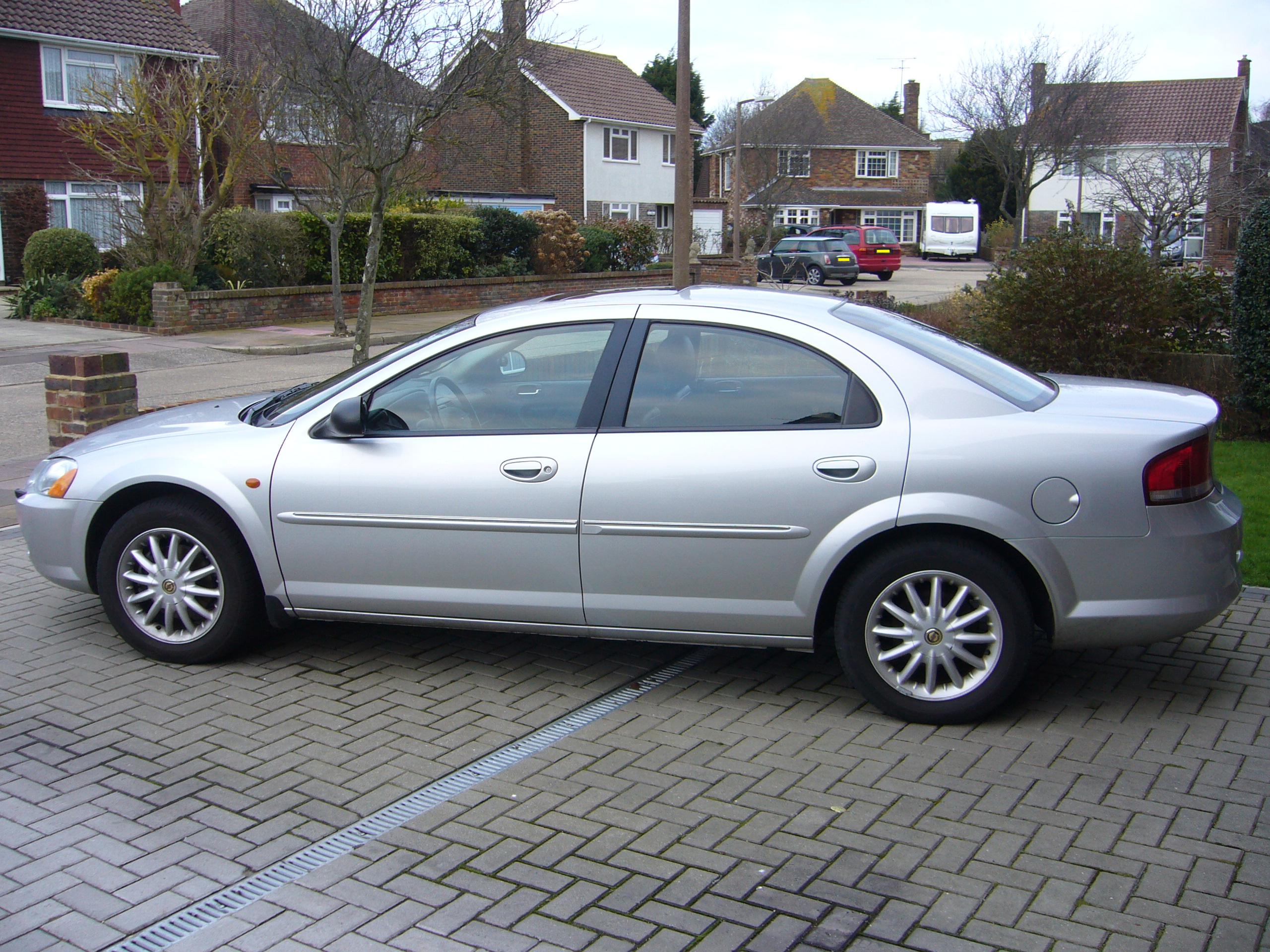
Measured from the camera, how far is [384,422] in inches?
198

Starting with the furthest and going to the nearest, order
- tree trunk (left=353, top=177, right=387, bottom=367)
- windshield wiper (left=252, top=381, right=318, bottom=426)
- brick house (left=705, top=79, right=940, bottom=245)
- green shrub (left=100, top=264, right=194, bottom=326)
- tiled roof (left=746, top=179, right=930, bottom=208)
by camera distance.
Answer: brick house (left=705, top=79, right=940, bottom=245)
tiled roof (left=746, top=179, right=930, bottom=208)
green shrub (left=100, top=264, right=194, bottom=326)
tree trunk (left=353, top=177, right=387, bottom=367)
windshield wiper (left=252, top=381, right=318, bottom=426)

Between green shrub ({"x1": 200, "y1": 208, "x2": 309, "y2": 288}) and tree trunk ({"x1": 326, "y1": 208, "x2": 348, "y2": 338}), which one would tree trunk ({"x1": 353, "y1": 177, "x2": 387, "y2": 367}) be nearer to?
tree trunk ({"x1": 326, "y1": 208, "x2": 348, "y2": 338})

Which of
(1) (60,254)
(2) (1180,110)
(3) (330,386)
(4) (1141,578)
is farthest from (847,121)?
(4) (1141,578)

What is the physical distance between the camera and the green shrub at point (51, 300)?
22.1 m

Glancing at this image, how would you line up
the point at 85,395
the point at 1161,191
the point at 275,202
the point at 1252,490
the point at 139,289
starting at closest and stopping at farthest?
the point at 1252,490
the point at 85,395
the point at 139,289
the point at 1161,191
the point at 275,202

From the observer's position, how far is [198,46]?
3117 centimetres

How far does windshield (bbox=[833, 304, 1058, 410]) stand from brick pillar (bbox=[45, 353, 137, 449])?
17.8ft

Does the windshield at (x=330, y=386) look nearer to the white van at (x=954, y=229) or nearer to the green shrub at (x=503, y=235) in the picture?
the green shrub at (x=503, y=235)

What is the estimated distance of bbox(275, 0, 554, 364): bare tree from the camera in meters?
15.4

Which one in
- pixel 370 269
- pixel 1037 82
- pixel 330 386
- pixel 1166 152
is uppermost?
pixel 1037 82

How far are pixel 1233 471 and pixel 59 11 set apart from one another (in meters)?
30.4

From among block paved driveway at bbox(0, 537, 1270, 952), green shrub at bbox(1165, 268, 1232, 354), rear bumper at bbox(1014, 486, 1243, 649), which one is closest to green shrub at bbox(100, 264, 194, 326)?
green shrub at bbox(1165, 268, 1232, 354)

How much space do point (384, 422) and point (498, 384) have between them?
1.67ft

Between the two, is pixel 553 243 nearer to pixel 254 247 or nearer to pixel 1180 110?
pixel 254 247
